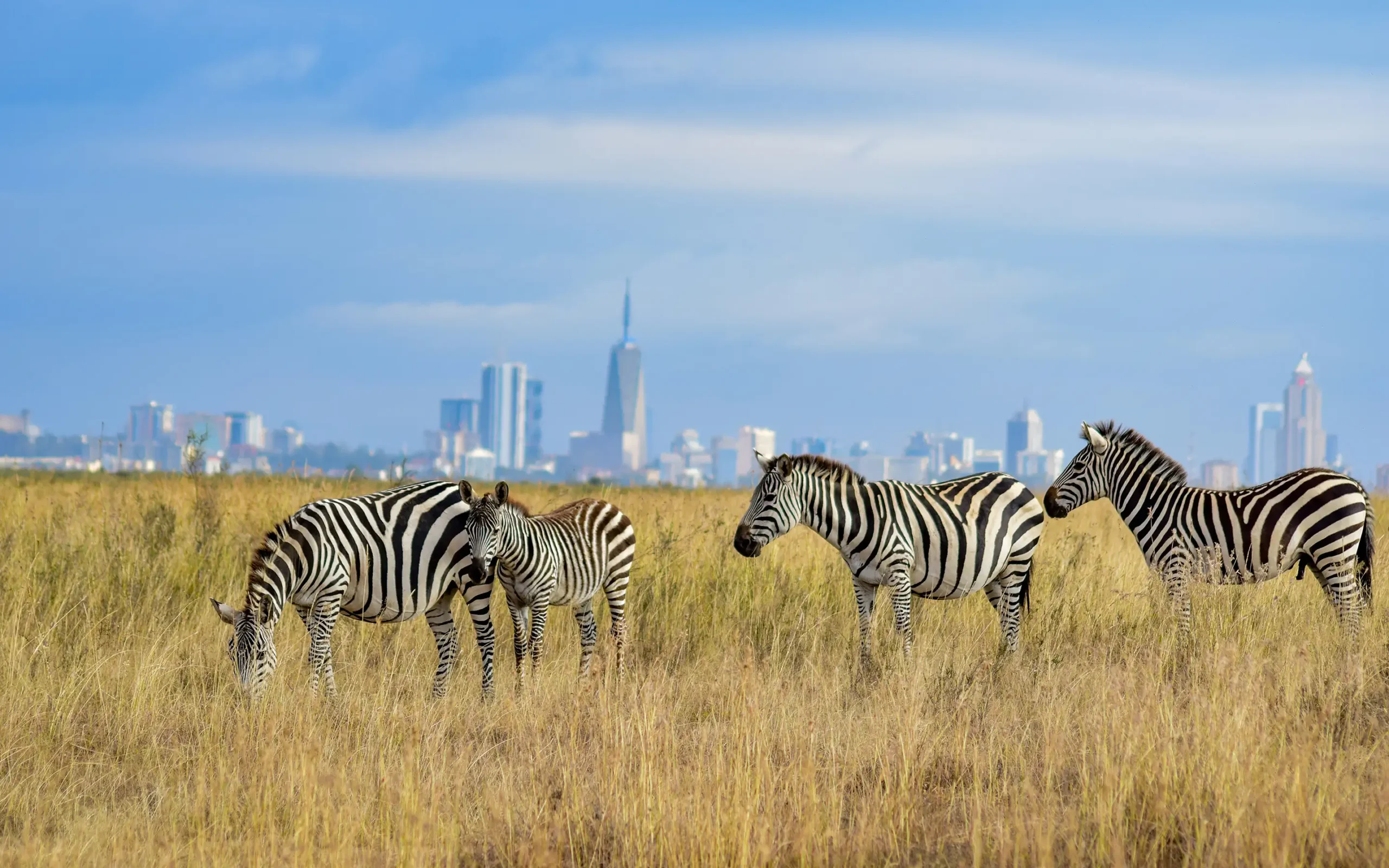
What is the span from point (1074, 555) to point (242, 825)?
9.52 meters

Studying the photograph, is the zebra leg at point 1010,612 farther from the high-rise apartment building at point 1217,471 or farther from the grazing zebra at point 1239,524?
the high-rise apartment building at point 1217,471

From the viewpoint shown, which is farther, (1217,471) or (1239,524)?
(1217,471)

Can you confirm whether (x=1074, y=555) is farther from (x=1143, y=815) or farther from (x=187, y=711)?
(x=187, y=711)

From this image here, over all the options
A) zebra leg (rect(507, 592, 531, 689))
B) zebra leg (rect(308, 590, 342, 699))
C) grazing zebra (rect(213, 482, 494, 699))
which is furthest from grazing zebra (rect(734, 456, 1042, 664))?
zebra leg (rect(308, 590, 342, 699))

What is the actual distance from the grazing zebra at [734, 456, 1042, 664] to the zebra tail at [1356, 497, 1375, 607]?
8.50 ft

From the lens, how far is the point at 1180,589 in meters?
9.95

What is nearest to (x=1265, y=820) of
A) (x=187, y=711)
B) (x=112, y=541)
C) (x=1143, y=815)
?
(x=1143, y=815)

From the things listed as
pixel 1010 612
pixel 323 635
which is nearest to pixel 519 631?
pixel 323 635

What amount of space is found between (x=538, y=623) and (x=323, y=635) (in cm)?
152

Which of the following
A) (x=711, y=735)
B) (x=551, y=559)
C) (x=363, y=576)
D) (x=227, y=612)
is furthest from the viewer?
(x=551, y=559)

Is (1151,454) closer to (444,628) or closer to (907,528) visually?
(907,528)

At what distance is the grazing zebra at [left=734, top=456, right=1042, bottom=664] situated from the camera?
9.33 meters

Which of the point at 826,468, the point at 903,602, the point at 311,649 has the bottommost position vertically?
the point at 311,649

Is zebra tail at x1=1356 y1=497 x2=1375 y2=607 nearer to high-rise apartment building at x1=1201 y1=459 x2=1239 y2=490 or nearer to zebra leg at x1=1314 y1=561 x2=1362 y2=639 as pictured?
zebra leg at x1=1314 y1=561 x2=1362 y2=639
